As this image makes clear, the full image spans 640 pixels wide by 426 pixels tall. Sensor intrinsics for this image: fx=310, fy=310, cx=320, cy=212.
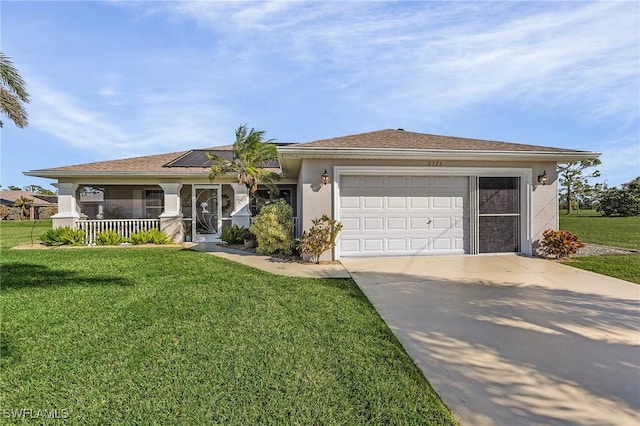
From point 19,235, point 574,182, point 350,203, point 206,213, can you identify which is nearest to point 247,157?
point 206,213

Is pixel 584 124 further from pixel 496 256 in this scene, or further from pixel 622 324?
pixel 622 324

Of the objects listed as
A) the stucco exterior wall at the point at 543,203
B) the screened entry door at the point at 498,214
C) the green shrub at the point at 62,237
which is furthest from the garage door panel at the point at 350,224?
the green shrub at the point at 62,237

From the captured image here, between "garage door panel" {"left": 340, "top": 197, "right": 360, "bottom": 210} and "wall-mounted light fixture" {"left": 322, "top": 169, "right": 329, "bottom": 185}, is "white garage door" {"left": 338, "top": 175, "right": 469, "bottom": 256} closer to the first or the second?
"garage door panel" {"left": 340, "top": 197, "right": 360, "bottom": 210}

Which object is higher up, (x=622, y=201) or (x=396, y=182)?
(x=622, y=201)

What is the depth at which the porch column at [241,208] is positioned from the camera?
13.3 meters

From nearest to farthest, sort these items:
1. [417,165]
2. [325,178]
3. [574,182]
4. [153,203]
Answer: [325,178] < [417,165] < [153,203] < [574,182]

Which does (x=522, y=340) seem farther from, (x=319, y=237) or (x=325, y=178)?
(x=325, y=178)

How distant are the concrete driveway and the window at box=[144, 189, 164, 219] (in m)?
10.8

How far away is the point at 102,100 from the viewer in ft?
44.6

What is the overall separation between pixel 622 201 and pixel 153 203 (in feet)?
143

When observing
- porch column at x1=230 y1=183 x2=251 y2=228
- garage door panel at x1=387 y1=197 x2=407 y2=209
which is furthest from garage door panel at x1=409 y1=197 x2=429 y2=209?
porch column at x1=230 y1=183 x2=251 y2=228

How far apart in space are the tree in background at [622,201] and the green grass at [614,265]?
32746mm

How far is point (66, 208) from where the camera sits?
12852mm

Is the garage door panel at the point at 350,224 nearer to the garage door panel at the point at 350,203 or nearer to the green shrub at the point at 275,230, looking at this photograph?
the garage door panel at the point at 350,203
